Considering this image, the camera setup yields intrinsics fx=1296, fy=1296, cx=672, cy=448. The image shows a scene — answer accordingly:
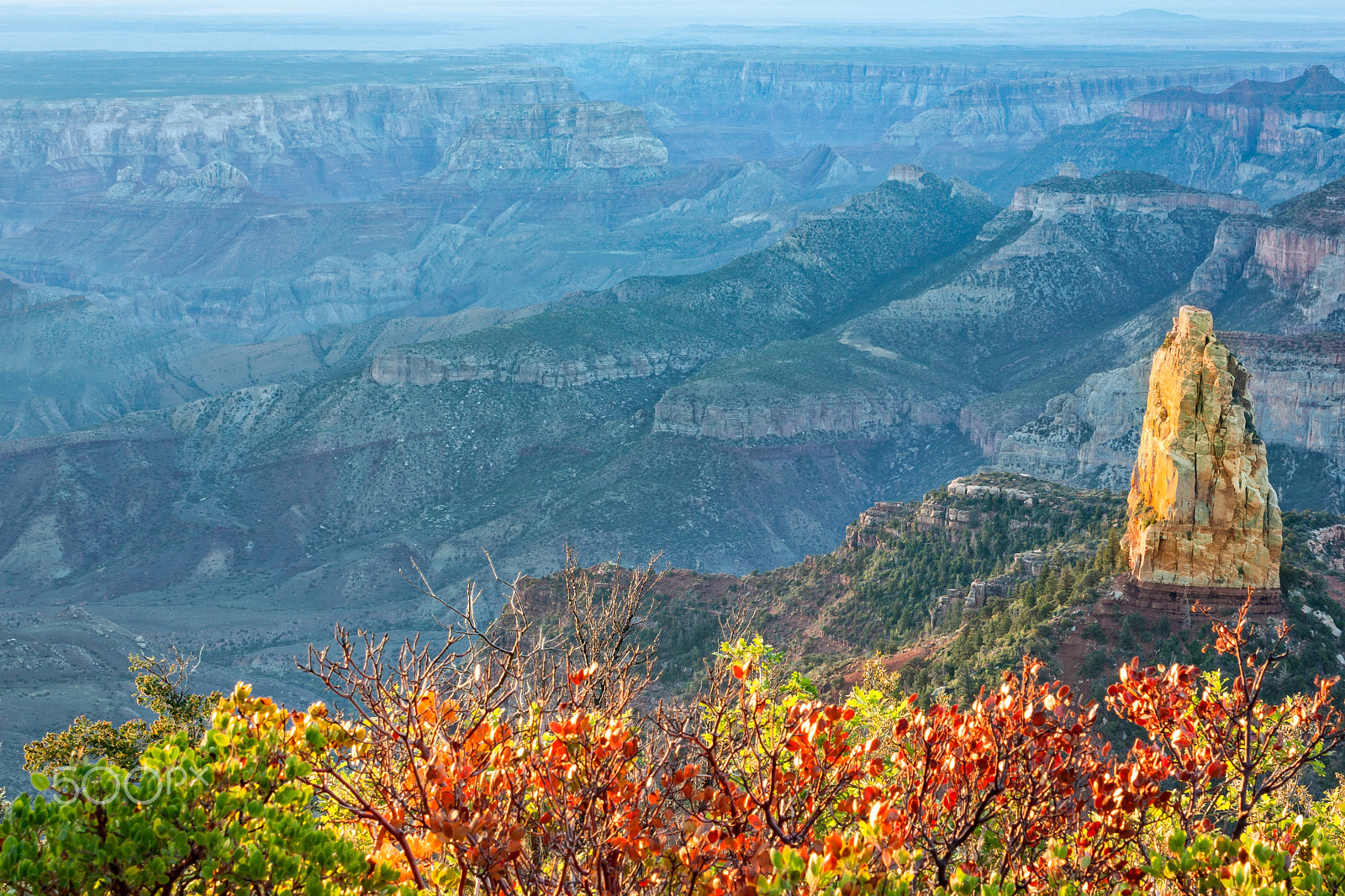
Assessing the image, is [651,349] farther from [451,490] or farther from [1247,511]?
[1247,511]

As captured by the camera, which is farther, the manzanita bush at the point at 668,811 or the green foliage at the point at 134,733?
the green foliage at the point at 134,733

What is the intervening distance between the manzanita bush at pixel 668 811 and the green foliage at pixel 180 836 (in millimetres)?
23

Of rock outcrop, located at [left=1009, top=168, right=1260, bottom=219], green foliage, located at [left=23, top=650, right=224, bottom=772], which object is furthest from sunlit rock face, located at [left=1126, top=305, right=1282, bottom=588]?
rock outcrop, located at [left=1009, top=168, right=1260, bottom=219]

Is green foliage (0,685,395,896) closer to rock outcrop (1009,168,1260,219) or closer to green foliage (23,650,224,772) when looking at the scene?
green foliage (23,650,224,772)

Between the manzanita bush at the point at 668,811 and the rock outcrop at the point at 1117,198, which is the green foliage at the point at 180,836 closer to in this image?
the manzanita bush at the point at 668,811

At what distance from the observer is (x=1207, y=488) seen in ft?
109

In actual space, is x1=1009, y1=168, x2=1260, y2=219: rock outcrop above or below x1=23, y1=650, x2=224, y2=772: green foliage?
below

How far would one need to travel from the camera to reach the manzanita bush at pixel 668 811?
10969mm

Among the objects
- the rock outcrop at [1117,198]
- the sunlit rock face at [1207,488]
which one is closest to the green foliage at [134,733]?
the sunlit rock face at [1207,488]

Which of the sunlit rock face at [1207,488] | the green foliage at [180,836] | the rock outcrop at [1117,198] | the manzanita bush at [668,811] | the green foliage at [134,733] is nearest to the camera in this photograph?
the green foliage at [180,836]

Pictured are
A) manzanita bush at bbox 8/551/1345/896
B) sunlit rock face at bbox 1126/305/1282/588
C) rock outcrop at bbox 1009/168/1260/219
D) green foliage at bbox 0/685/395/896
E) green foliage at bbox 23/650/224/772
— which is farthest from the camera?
rock outcrop at bbox 1009/168/1260/219

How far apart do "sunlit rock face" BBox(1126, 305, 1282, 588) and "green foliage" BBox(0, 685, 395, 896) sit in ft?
88.3

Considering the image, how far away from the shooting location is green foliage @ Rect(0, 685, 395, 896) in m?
10.7

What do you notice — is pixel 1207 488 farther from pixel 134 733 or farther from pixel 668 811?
pixel 134 733
